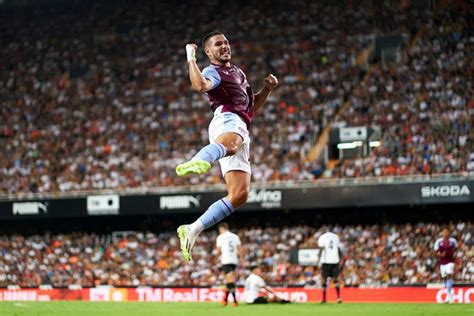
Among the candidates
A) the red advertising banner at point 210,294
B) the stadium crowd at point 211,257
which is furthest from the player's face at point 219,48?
the stadium crowd at point 211,257

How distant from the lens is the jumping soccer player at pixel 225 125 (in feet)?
33.5

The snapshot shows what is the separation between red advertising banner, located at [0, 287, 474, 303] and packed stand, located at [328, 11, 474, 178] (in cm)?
487

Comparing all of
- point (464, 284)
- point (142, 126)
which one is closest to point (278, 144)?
point (142, 126)

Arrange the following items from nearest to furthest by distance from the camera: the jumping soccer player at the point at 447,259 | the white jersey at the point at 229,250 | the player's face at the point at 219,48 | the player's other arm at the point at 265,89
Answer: the player's face at the point at 219,48
the player's other arm at the point at 265,89
the white jersey at the point at 229,250
the jumping soccer player at the point at 447,259

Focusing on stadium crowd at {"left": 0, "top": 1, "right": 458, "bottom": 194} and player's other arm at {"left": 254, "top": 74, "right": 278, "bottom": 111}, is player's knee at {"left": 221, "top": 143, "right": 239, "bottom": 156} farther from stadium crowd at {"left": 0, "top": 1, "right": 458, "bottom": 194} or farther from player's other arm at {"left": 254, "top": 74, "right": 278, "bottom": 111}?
stadium crowd at {"left": 0, "top": 1, "right": 458, "bottom": 194}

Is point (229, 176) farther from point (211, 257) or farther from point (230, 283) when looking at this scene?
point (211, 257)

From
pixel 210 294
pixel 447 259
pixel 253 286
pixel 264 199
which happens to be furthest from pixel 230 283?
pixel 264 199

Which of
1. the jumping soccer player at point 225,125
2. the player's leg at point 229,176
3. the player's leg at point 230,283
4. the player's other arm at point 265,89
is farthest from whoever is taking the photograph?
the player's leg at point 230,283

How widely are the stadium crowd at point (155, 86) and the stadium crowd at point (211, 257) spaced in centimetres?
211

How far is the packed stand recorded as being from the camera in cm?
2844

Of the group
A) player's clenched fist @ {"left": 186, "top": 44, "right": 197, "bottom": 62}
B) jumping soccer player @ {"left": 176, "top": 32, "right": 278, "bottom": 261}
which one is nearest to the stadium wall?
jumping soccer player @ {"left": 176, "top": 32, "right": 278, "bottom": 261}

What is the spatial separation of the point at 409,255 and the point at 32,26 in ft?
70.0

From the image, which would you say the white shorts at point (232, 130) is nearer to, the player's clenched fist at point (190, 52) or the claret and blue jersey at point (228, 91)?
the claret and blue jersey at point (228, 91)

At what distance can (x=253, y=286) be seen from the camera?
22172mm
